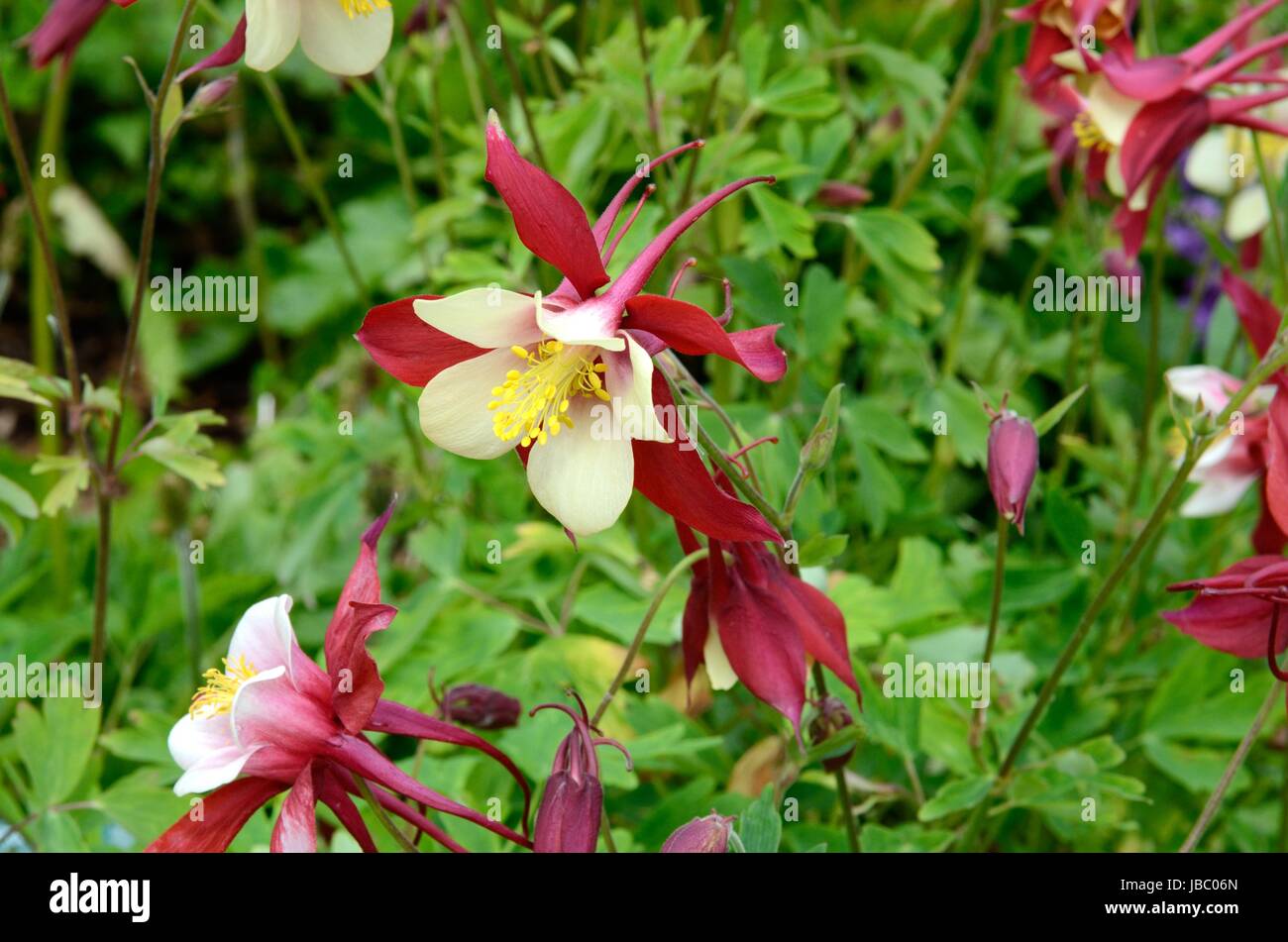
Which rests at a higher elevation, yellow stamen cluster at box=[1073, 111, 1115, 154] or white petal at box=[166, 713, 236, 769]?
yellow stamen cluster at box=[1073, 111, 1115, 154]

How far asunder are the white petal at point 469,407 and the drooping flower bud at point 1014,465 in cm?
36

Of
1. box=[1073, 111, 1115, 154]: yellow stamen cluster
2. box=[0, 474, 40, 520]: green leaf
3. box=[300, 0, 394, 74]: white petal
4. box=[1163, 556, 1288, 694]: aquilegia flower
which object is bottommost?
box=[1163, 556, 1288, 694]: aquilegia flower

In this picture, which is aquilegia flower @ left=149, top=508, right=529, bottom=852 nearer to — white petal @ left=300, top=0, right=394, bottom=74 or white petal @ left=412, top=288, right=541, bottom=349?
white petal @ left=412, top=288, right=541, bottom=349

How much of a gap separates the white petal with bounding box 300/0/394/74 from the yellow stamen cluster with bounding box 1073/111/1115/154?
70 centimetres

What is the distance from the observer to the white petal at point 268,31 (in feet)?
2.94

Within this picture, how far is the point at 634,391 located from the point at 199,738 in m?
0.35

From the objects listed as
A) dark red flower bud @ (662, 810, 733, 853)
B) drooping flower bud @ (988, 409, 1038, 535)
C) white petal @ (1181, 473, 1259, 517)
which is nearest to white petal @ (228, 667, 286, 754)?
dark red flower bud @ (662, 810, 733, 853)

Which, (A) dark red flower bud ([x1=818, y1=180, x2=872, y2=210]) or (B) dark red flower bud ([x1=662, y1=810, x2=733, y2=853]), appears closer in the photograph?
(B) dark red flower bud ([x1=662, y1=810, x2=733, y2=853])

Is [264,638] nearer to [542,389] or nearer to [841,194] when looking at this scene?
[542,389]

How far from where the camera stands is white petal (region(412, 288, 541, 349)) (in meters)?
0.77

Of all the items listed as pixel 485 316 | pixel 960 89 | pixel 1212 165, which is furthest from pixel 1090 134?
pixel 485 316

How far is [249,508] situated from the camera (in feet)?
6.88

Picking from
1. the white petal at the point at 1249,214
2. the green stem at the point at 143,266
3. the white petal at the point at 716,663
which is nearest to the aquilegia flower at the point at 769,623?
the white petal at the point at 716,663
